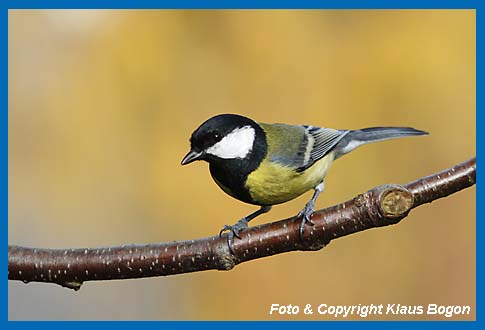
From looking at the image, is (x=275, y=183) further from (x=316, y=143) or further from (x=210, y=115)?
(x=210, y=115)

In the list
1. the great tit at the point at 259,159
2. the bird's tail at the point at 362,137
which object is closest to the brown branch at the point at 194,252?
the great tit at the point at 259,159

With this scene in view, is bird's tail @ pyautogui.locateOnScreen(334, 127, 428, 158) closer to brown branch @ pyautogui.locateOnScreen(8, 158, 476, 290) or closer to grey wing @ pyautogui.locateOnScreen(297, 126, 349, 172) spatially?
grey wing @ pyautogui.locateOnScreen(297, 126, 349, 172)

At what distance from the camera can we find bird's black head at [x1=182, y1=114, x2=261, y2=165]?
2.76m

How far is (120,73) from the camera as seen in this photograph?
18.0ft

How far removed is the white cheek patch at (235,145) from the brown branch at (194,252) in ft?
1.37

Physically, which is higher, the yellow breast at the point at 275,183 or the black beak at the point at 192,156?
the black beak at the point at 192,156

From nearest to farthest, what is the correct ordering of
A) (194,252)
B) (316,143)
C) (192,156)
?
(194,252)
(192,156)
(316,143)

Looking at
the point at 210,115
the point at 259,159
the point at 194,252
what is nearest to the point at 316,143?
the point at 259,159

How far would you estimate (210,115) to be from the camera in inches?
199

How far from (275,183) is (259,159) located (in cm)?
13

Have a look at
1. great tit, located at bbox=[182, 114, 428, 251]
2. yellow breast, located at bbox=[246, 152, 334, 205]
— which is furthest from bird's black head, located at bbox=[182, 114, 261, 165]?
yellow breast, located at bbox=[246, 152, 334, 205]

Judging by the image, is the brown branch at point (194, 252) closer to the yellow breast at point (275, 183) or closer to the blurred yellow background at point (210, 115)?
the yellow breast at point (275, 183)

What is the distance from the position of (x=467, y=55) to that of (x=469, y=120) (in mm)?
483

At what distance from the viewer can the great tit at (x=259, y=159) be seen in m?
2.79
